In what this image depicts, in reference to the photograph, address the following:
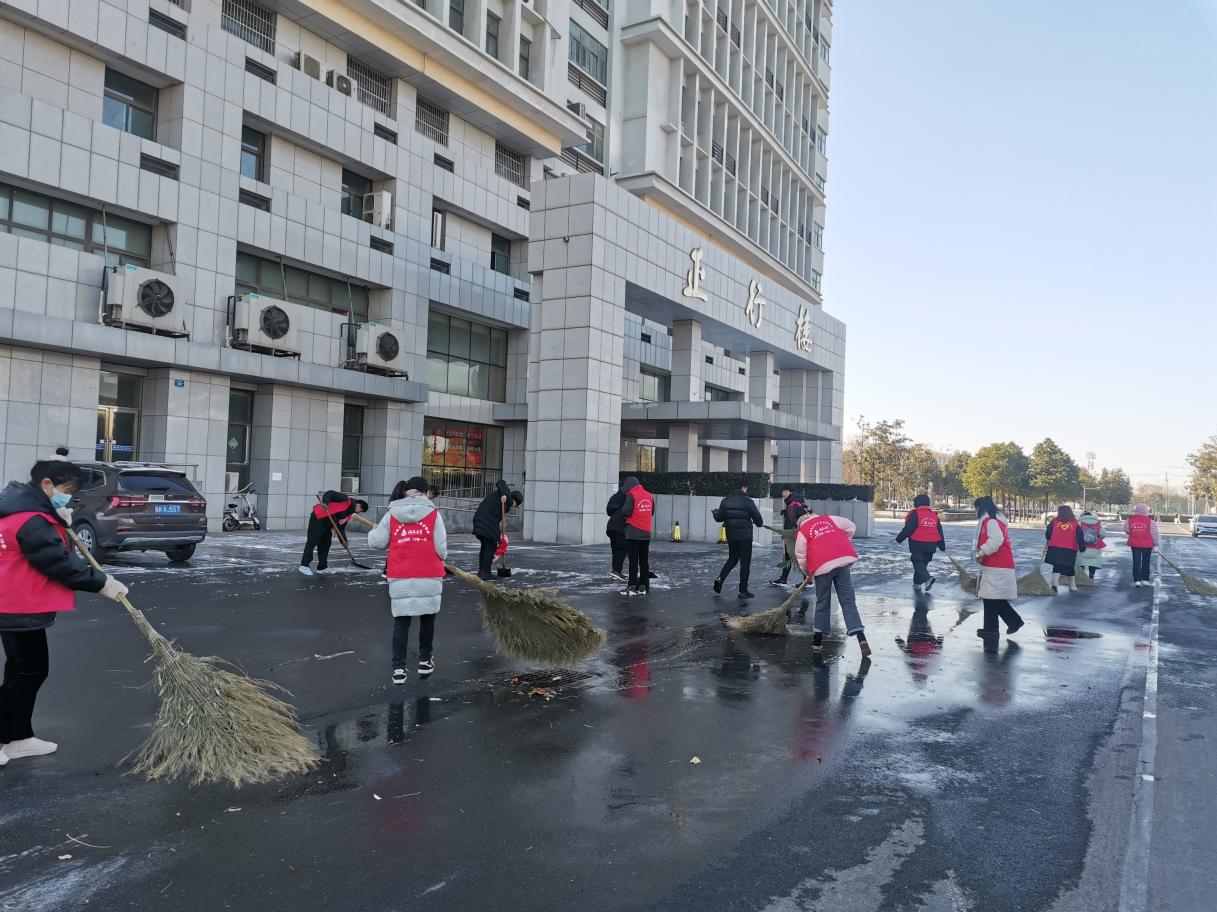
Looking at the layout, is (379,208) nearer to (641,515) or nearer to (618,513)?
(618,513)

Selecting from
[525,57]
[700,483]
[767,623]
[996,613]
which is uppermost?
[525,57]

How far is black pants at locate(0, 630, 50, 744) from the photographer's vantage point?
5.04m

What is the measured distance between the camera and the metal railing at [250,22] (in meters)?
24.3

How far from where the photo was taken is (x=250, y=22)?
24.9 m

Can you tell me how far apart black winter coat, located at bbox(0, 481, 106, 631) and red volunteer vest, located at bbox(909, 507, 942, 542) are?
1338cm

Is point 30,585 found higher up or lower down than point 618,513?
lower down

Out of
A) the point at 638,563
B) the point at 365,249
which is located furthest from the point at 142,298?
the point at 638,563

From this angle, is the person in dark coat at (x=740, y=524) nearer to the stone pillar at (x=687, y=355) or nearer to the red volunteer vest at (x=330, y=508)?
the red volunteer vest at (x=330, y=508)

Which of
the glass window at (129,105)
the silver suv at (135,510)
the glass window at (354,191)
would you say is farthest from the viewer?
the glass window at (354,191)

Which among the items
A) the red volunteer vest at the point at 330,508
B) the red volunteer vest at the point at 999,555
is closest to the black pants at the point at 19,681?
the red volunteer vest at the point at 330,508

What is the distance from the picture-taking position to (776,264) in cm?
4691

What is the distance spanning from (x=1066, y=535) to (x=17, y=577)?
16.1 metres

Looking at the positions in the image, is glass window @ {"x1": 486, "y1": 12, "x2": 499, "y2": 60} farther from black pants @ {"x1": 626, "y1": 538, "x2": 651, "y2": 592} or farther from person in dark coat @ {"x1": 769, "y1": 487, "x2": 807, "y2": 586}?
black pants @ {"x1": 626, "y1": 538, "x2": 651, "y2": 592}

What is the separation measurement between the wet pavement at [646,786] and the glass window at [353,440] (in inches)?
754
